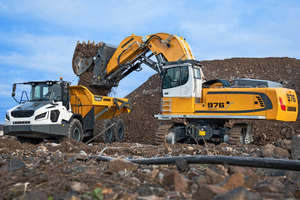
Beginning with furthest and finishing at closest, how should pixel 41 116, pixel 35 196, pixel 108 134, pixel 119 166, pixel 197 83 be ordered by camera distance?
pixel 108 134, pixel 197 83, pixel 41 116, pixel 119 166, pixel 35 196

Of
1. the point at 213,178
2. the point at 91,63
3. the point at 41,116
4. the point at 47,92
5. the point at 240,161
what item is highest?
the point at 91,63

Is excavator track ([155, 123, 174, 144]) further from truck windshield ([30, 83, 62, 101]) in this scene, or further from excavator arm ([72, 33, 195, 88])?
truck windshield ([30, 83, 62, 101])

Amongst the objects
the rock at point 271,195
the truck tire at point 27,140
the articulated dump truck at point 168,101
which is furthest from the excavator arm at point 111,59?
the rock at point 271,195

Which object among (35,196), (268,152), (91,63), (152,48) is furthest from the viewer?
(91,63)

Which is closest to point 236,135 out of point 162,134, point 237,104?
point 237,104

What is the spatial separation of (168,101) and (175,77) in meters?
1.04

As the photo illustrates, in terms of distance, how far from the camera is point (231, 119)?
42.1ft

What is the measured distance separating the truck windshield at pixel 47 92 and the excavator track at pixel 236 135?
697 centimetres

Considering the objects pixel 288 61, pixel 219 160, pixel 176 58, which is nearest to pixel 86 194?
pixel 219 160

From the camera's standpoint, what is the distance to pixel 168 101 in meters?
13.4

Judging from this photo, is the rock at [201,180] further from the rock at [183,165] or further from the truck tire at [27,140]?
the truck tire at [27,140]

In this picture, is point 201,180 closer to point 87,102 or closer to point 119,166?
point 119,166

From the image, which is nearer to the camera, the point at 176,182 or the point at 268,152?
the point at 176,182

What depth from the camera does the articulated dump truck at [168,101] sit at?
12336 mm
